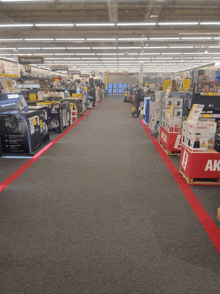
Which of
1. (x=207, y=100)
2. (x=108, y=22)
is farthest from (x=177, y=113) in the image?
(x=108, y=22)

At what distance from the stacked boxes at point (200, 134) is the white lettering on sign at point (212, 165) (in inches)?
8.2

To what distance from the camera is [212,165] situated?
322 centimetres

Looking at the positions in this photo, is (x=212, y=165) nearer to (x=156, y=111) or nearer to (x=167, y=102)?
(x=167, y=102)

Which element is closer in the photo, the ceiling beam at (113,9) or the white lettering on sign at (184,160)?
the white lettering on sign at (184,160)

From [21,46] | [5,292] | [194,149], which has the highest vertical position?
[21,46]

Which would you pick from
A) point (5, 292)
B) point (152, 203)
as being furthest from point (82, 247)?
point (152, 203)

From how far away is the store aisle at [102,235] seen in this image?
1.69 m

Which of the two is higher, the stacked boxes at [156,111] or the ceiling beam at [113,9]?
the ceiling beam at [113,9]

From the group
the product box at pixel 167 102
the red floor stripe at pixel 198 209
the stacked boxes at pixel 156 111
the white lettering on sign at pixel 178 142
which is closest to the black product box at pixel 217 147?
the red floor stripe at pixel 198 209

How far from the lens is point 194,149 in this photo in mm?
3211

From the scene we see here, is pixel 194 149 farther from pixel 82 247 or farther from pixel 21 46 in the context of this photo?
pixel 21 46

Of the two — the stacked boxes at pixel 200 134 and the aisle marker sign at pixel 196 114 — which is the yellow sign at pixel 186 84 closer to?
the aisle marker sign at pixel 196 114

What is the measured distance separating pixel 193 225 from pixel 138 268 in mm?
872

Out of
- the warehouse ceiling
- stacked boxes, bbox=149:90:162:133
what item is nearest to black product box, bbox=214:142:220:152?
stacked boxes, bbox=149:90:162:133
